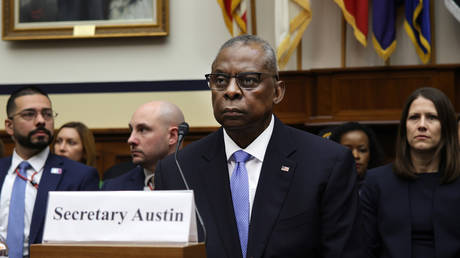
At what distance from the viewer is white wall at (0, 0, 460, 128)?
6750 mm

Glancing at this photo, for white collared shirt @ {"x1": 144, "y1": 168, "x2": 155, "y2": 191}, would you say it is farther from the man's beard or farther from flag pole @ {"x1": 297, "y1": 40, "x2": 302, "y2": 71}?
flag pole @ {"x1": 297, "y1": 40, "x2": 302, "y2": 71}

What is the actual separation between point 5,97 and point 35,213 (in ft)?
10.4

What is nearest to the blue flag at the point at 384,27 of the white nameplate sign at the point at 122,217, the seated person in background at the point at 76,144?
the seated person in background at the point at 76,144

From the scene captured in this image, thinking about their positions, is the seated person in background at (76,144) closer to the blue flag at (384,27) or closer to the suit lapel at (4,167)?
the suit lapel at (4,167)

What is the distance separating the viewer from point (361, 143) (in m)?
5.14

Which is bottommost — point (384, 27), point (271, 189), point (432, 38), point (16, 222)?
point (16, 222)

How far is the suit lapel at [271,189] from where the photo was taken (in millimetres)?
2477

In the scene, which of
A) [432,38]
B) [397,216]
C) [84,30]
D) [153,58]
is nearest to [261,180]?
[397,216]

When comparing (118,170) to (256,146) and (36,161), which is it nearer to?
(36,161)

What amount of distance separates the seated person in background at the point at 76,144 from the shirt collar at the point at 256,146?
Result: 3.12 metres

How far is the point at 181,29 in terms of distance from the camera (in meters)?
6.97

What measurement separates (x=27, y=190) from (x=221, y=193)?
85.9 inches

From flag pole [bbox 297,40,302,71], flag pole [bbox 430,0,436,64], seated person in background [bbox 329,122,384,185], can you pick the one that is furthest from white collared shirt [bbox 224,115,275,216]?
flag pole [bbox 430,0,436,64]

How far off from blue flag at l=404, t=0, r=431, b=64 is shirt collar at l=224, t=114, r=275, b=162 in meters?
3.88
